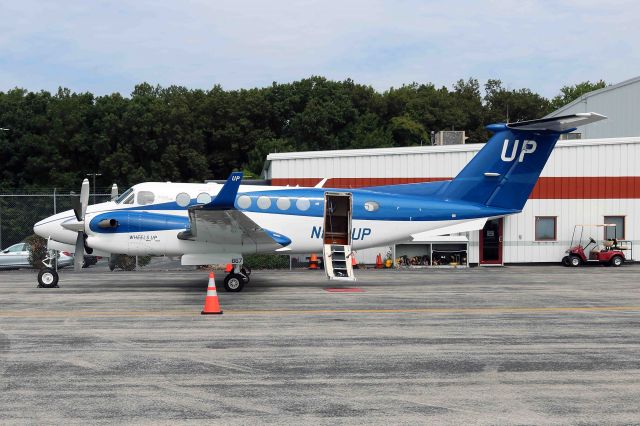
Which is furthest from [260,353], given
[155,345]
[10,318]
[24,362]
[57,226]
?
[57,226]

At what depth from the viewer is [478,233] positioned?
3080 centimetres

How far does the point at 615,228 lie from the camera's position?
31047 mm

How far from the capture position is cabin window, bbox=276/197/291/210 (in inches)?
803

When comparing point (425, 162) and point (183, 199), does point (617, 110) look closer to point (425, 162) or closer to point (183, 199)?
point (425, 162)

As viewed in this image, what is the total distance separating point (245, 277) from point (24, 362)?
35.5ft

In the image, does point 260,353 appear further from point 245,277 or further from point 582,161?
point 582,161

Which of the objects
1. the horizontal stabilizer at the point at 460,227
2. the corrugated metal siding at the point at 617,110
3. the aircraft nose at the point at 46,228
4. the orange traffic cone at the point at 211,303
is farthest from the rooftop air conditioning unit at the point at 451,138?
the orange traffic cone at the point at 211,303

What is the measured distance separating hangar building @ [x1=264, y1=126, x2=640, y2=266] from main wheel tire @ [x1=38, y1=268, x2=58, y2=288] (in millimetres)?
12293

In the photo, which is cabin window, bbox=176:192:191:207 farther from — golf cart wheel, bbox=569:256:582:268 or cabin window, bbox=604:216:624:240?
cabin window, bbox=604:216:624:240

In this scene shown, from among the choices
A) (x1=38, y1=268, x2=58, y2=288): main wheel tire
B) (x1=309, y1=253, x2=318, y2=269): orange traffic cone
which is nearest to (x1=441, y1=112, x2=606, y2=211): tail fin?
(x1=309, y1=253, x2=318, y2=269): orange traffic cone

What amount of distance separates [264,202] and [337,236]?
8.23 feet

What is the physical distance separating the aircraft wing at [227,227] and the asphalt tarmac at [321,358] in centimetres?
147

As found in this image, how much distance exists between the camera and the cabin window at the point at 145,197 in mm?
19859

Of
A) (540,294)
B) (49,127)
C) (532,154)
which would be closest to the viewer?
(540,294)
